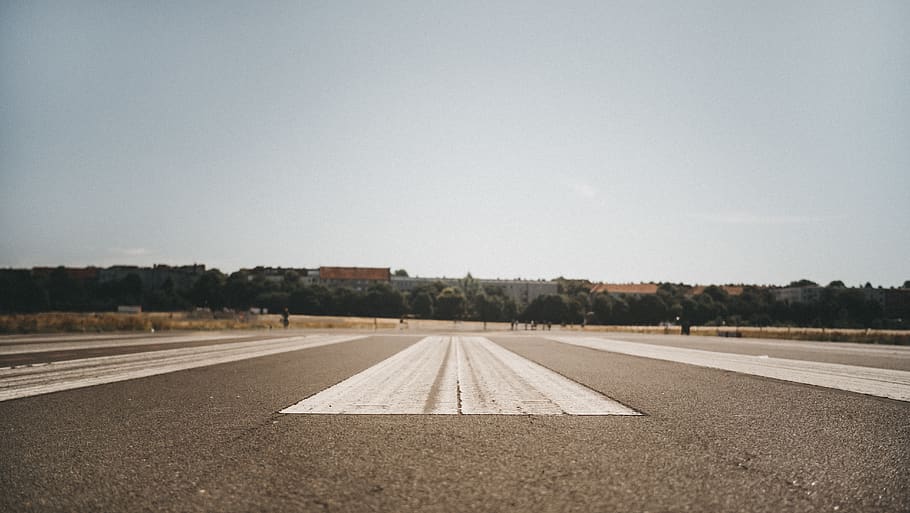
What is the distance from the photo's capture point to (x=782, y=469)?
376 cm

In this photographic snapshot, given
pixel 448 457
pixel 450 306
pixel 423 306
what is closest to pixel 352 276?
pixel 423 306

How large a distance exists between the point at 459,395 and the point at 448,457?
354 centimetres

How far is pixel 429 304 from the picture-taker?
402ft

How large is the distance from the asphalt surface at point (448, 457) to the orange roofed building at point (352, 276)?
176 meters

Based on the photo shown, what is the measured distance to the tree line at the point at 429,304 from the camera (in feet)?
375

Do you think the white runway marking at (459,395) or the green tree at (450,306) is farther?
the green tree at (450,306)

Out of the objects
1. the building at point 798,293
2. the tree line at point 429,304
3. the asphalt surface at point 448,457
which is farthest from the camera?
the building at point 798,293

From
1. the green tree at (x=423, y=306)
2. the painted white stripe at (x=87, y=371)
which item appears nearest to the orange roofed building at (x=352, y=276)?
the green tree at (x=423, y=306)

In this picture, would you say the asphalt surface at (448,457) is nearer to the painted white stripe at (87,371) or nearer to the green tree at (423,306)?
the painted white stripe at (87,371)

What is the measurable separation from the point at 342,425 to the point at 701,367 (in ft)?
33.2

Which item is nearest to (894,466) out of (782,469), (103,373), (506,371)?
(782,469)

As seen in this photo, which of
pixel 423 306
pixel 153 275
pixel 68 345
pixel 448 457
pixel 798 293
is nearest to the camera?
pixel 448 457

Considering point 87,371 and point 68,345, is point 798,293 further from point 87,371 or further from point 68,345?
point 87,371

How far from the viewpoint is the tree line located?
11444 centimetres
